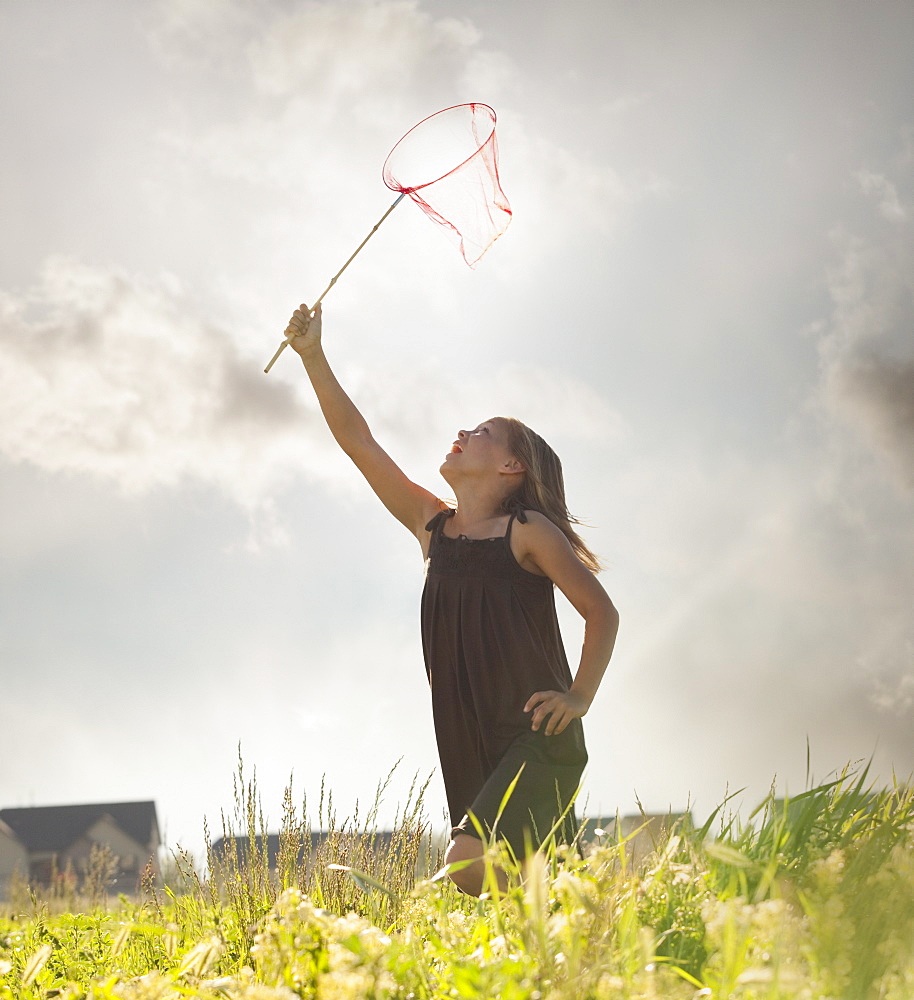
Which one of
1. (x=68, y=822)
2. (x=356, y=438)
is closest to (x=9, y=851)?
(x=68, y=822)

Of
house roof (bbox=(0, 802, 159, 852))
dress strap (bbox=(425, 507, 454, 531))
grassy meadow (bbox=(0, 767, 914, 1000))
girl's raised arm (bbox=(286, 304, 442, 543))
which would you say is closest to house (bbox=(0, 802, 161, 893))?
house roof (bbox=(0, 802, 159, 852))

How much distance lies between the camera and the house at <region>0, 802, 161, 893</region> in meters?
43.1

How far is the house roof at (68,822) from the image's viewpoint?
43.7m

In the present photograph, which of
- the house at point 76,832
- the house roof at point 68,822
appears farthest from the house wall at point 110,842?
the house roof at point 68,822

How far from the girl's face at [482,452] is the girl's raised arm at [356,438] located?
1.01ft

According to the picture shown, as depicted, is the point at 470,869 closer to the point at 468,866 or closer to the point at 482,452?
the point at 468,866

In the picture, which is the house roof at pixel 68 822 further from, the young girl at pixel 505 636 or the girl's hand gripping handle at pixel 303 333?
the young girl at pixel 505 636

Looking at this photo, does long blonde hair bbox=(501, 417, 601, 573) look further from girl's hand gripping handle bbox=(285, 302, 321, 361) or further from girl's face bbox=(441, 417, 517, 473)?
girl's hand gripping handle bbox=(285, 302, 321, 361)

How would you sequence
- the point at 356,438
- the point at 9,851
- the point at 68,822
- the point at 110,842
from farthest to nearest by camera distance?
1. the point at 68,822
2. the point at 9,851
3. the point at 110,842
4. the point at 356,438

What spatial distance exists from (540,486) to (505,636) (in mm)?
775

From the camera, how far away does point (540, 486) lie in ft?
13.0

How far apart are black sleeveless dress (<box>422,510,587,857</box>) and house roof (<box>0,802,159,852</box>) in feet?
149

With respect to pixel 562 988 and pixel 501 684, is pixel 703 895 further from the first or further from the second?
pixel 501 684

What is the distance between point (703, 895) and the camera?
205 centimetres
